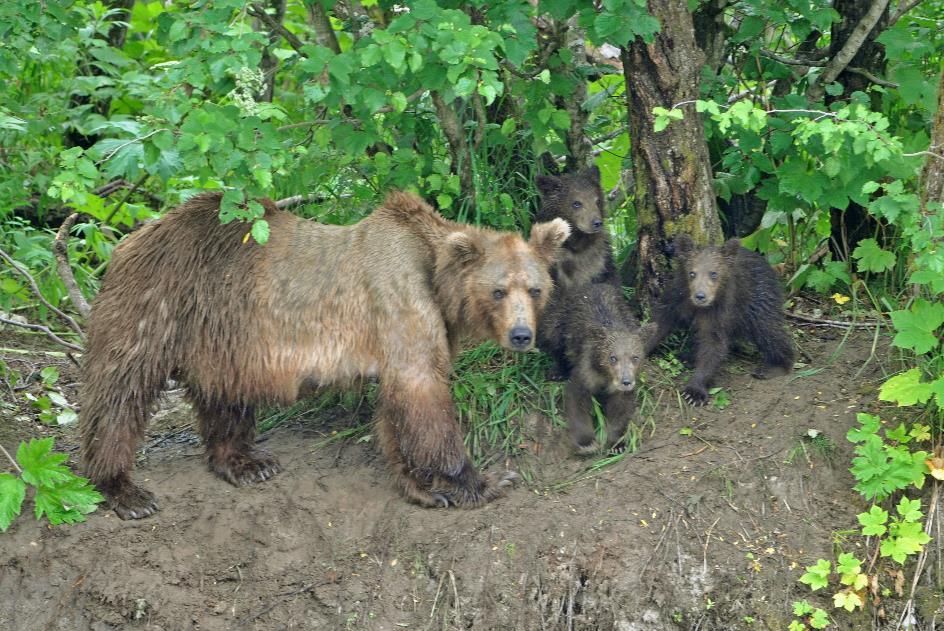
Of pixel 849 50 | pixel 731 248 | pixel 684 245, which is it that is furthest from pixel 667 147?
pixel 849 50

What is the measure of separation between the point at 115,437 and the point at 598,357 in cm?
300

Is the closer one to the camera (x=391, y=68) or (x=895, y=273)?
(x=391, y=68)

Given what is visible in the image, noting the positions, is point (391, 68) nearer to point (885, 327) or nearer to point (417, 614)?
point (417, 614)

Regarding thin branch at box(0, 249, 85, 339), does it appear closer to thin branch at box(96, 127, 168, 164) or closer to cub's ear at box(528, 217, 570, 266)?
thin branch at box(96, 127, 168, 164)

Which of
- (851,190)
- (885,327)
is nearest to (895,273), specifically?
(885,327)

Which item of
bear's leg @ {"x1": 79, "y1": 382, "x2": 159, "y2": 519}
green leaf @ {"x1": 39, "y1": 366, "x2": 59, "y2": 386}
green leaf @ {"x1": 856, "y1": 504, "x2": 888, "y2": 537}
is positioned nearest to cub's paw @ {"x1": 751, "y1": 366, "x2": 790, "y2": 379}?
green leaf @ {"x1": 856, "y1": 504, "x2": 888, "y2": 537}

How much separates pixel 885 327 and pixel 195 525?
478 centimetres

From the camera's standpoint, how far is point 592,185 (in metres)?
7.66

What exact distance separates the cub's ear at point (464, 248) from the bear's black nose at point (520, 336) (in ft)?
1.69

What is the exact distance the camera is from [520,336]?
6.24 m

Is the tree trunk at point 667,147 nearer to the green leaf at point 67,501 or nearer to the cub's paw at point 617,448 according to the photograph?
the cub's paw at point 617,448

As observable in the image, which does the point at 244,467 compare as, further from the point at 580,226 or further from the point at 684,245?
the point at 684,245

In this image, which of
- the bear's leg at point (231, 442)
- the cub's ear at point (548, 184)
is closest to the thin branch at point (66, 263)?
the bear's leg at point (231, 442)

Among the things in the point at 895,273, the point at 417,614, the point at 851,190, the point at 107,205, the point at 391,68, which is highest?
the point at 391,68
